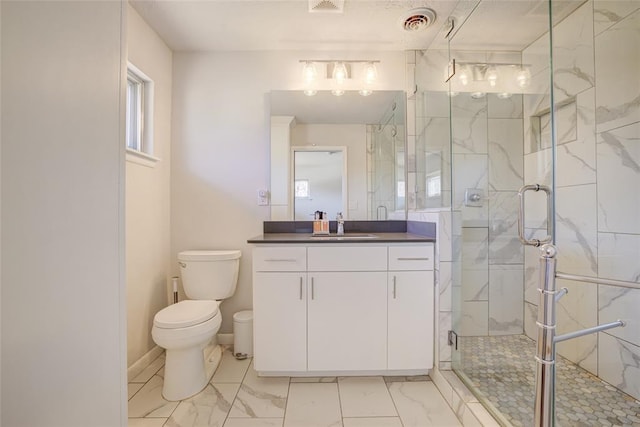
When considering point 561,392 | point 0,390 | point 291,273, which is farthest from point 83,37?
point 561,392

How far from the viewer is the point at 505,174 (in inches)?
70.7

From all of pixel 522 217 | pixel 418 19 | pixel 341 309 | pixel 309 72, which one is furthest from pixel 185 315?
pixel 418 19

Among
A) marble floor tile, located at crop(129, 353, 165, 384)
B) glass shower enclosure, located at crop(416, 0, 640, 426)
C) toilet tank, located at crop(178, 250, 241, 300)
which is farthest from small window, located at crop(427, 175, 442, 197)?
marble floor tile, located at crop(129, 353, 165, 384)

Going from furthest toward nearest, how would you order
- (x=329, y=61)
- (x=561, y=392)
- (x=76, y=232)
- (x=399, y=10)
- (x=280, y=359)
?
(x=329, y=61) < (x=399, y=10) < (x=280, y=359) < (x=561, y=392) < (x=76, y=232)

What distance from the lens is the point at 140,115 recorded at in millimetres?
1945

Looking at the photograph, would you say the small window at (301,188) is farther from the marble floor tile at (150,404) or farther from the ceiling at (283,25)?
the marble floor tile at (150,404)

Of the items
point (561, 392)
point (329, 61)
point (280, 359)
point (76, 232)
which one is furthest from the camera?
point (329, 61)

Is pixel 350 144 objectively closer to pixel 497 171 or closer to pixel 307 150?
pixel 307 150

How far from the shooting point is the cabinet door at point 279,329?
1.63 meters

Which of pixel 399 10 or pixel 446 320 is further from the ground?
pixel 399 10

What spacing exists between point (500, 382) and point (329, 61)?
240 cm

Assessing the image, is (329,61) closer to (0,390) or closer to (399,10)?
(399,10)

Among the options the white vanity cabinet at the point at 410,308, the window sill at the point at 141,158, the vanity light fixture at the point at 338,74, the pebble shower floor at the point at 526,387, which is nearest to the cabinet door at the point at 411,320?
the white vanity cabinet at the point at 410,308

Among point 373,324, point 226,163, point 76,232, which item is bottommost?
point 373,324
